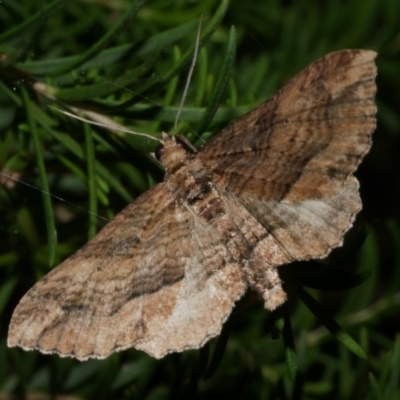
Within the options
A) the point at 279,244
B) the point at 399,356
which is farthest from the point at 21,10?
the point at 399,356

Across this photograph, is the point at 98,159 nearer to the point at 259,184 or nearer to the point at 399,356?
the point at 259,184

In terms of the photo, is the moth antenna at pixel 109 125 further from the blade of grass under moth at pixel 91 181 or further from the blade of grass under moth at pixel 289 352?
the blade of grass under moth at pixel 289 352

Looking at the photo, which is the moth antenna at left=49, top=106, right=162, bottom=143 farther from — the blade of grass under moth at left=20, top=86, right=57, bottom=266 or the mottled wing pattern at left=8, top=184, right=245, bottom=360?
the mottled wing pattern at left=8, top=184, right=245, bottom=360

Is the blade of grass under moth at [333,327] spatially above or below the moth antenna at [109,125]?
below

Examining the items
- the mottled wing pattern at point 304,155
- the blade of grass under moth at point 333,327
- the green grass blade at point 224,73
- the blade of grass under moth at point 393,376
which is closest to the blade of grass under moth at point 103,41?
the green grass blade at point 224,73

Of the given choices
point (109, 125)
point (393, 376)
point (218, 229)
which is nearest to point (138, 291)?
point (218, 229)

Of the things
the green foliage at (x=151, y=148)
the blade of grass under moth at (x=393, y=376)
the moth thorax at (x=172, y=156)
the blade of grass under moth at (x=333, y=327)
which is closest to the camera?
the blade of grass under moth at (x=333, y=327)

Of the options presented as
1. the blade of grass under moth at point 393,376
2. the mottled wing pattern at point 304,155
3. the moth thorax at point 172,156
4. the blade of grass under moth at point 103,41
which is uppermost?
the blade of grass under moth at point 103,41

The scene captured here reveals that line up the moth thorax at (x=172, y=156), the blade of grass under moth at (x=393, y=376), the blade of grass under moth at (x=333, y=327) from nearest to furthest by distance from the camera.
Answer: the blade of grass under moth at (x=333, y=327) → the moth thorax at (x=172, y=156) → the blade of grass under moth at (x=393, y=376)
